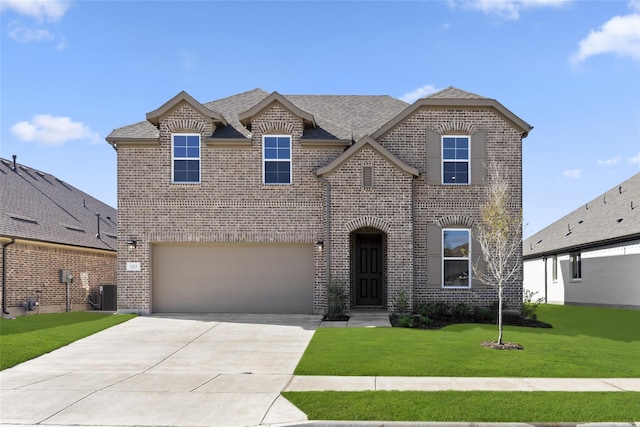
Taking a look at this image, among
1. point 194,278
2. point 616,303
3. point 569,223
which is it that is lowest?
point 616,303

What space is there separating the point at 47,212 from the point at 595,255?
82.4ft

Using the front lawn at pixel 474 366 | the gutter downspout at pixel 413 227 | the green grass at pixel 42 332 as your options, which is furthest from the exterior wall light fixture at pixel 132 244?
the gutter downspout at pixel 413 227

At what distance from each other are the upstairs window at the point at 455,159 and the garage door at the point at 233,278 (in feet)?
17.5

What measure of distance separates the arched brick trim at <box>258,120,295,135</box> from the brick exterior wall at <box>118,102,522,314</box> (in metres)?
0.03

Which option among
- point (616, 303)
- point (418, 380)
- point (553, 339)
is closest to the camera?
point (418, 380)

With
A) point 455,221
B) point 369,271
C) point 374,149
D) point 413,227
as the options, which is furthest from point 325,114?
point 455,221

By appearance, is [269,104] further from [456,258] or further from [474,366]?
[474,366]

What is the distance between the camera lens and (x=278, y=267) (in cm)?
1942

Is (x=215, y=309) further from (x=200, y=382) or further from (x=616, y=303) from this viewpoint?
(x=616, y=303)

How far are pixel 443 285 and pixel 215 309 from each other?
776 centimetres

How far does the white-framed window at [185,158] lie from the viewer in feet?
63.8

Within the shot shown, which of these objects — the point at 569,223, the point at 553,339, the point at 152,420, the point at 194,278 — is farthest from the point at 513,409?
the point at 569,223

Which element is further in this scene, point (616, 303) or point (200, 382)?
point (616, 303)

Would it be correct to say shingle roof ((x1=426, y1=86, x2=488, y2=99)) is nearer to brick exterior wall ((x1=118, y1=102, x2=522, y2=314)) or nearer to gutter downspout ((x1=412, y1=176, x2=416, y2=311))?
brick exterior wall ((x1=118, y1=102, x2=522, y2=314))
